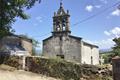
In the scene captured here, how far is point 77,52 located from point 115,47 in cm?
654

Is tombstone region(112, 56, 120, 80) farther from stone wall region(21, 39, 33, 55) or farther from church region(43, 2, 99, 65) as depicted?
church region(43, 2, 99, 65)

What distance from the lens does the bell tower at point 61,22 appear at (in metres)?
45.9

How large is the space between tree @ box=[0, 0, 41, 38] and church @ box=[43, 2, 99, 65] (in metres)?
21.1

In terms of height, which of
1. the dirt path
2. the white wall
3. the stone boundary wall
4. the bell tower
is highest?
the bell tower

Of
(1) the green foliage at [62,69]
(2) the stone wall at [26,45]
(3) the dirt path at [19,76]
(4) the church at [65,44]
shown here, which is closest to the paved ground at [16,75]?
(3) the dirt path at [19,76]

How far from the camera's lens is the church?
4606cm

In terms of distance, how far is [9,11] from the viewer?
2378 centimetres

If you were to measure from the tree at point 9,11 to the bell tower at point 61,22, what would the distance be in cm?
2113

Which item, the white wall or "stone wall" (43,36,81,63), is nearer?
"stone wall" (43,36,81,63)

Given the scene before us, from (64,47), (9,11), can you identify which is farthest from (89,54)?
(9,11)

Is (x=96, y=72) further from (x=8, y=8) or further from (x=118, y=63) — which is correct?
(x=118, y=63)

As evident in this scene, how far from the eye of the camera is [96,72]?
18.5 m

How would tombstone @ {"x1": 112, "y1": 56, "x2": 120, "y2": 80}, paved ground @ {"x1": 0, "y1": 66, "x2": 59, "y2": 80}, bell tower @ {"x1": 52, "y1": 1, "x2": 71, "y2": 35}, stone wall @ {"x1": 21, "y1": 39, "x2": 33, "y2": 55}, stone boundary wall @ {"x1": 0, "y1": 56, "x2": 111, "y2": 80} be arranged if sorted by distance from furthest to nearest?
bell tower @ {"x1": 52, "y1": 1, "x2": 71, "y2": 35} → stone wall @ {"x1": 21, "y1": 39, "x2": 33, "y2": 55} → paved ground @ {"x1": 0, "y1": 66, "x2": 59, "y2": 80} → stone boundary wall @ {"x1": 0, "y1": 56, "x2": 111, "y2": 80} → tombstone @ {"x1": 112, "y1": 56, "x2": 120, "y2": 80}

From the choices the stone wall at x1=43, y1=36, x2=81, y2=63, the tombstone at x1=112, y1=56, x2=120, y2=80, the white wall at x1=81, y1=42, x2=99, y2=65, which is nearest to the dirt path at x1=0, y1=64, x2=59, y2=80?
the tombstone at x1=112, y1=56, x2=120, y2=80
